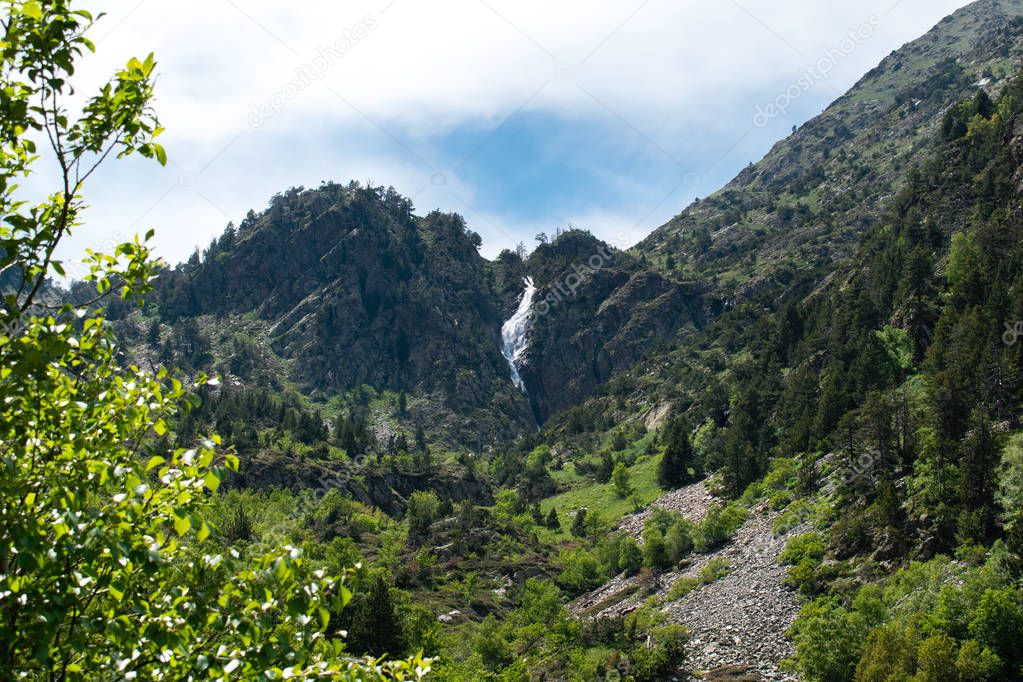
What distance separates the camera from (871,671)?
2678 centimetres

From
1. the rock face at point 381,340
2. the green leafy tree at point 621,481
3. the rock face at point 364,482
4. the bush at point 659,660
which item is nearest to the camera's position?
the bush at point 659,660

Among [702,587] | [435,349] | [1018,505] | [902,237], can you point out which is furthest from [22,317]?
[435,349]

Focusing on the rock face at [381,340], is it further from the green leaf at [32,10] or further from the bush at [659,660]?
the green leaf at [32,10]

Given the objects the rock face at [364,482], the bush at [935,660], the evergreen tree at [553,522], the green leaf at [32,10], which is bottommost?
the bush at [935,660]

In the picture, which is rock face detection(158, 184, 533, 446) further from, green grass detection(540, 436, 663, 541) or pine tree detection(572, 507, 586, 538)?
pine tree detection(572, 507, 586, 538)

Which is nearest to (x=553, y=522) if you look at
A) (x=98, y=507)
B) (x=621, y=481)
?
(x=621, y=481)

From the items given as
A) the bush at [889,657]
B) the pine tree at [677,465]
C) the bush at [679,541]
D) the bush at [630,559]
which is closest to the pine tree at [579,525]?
the pine tree at [677,465]

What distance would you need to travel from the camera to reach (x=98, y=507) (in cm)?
741

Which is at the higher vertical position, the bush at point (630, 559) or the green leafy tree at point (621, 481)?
the green leafy tree at point (621, 481)

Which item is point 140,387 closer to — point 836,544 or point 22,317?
point 22,317

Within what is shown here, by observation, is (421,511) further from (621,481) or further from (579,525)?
(621,481)

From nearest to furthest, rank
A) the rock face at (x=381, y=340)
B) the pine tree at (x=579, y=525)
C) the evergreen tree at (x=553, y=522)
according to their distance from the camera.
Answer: the pine tree at (x=579, y=525) < the evergreen tree at (x=553, y=522) < the rock face at (x=381, y=340)

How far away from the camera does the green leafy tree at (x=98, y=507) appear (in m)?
6.76

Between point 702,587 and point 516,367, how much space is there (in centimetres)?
14667
